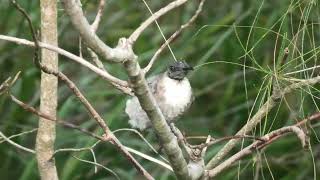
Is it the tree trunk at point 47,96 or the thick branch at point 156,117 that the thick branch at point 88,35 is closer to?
the thick branch at point 156,117

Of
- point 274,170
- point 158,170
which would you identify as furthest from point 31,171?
point 274,170

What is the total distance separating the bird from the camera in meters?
2.85

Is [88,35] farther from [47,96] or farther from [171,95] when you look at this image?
[171,95]

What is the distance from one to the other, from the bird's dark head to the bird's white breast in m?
0.02

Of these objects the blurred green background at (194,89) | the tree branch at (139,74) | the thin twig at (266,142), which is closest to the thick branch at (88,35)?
the tree branch at (139,74)

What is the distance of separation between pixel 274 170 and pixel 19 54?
1.40 meters

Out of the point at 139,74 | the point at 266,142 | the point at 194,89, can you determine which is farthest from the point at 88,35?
the point at 194,89

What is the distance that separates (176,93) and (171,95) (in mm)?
26

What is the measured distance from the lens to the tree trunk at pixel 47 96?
2223 millimetres

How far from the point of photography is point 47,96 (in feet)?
7.39

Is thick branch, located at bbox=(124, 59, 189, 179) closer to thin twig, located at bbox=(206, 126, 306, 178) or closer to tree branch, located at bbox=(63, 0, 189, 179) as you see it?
tree branch, located at bbox=(63, 0, 189, 179)

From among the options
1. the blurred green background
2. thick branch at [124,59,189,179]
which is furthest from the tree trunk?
the blurred green background

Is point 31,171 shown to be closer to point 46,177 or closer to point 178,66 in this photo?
point 178,66

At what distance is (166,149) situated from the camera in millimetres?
1929
